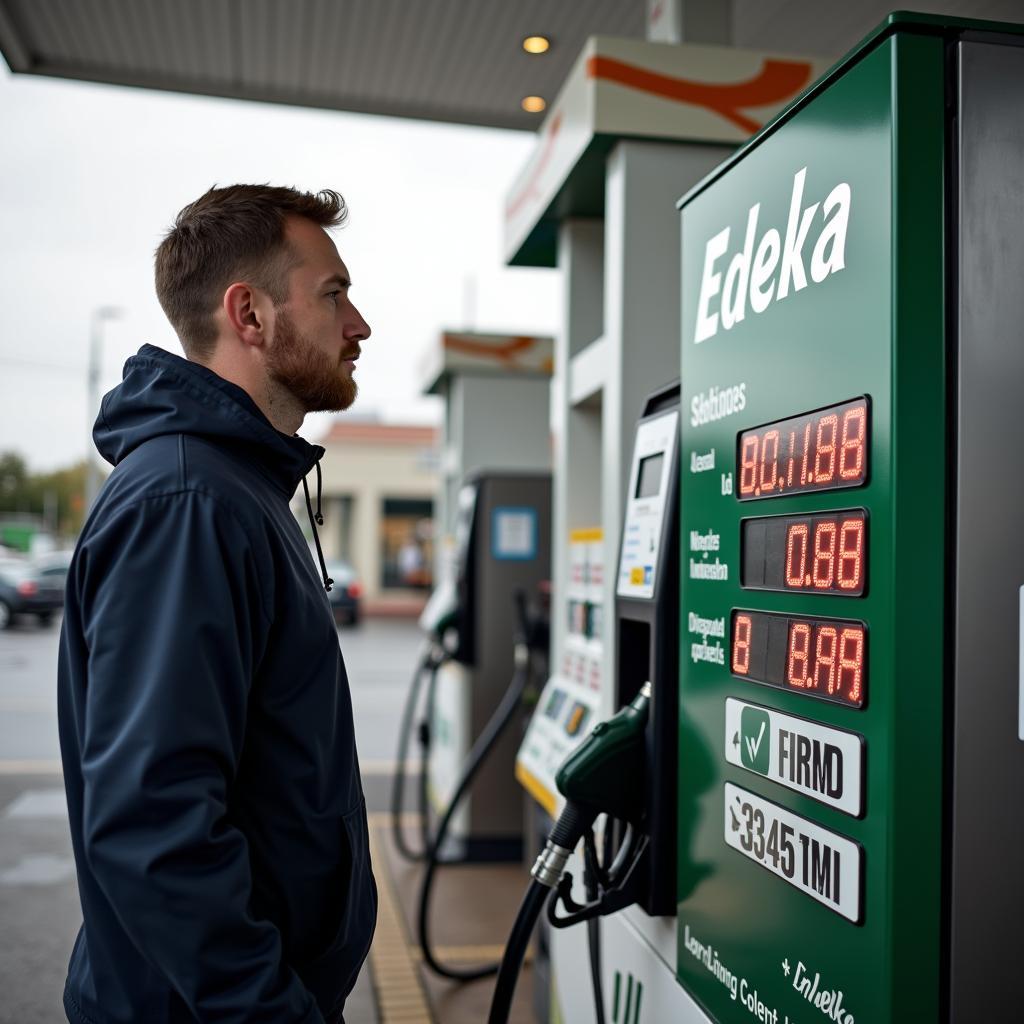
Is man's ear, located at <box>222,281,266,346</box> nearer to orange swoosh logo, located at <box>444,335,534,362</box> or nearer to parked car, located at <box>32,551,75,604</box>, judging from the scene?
orange swoosh logo, located at <box>444,335,534,362</box>

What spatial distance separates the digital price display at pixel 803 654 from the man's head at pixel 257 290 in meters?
0.83

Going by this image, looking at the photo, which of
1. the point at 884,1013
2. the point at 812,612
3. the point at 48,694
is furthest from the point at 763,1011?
the point at 48,694

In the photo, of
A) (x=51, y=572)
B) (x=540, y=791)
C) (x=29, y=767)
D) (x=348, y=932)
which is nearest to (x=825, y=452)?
(x=348, y=932)

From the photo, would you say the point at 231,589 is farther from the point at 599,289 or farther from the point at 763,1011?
the point at 599,289

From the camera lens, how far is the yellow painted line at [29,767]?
7.53 metres

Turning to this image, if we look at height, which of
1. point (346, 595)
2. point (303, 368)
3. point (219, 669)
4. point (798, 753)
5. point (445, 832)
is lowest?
point (445, 832)

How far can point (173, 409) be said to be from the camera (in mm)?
1576

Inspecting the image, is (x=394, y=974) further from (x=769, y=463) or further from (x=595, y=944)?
(x=769, y=463)

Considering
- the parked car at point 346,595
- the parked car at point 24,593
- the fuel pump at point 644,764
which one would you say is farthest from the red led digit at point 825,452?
the parked car at point 346,595

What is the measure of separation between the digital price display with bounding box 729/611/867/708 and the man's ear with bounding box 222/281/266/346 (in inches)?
37.7

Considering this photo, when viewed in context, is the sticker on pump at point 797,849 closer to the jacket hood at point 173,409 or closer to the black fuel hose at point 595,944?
the black fuel hose at point 595,944

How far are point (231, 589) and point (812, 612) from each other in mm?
869

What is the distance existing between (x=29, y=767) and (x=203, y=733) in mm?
7172

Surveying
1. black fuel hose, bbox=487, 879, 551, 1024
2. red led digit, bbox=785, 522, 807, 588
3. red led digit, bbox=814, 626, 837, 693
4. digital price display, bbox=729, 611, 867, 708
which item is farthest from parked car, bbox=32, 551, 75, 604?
red led digit, bbox=814, 626, 837, 693
